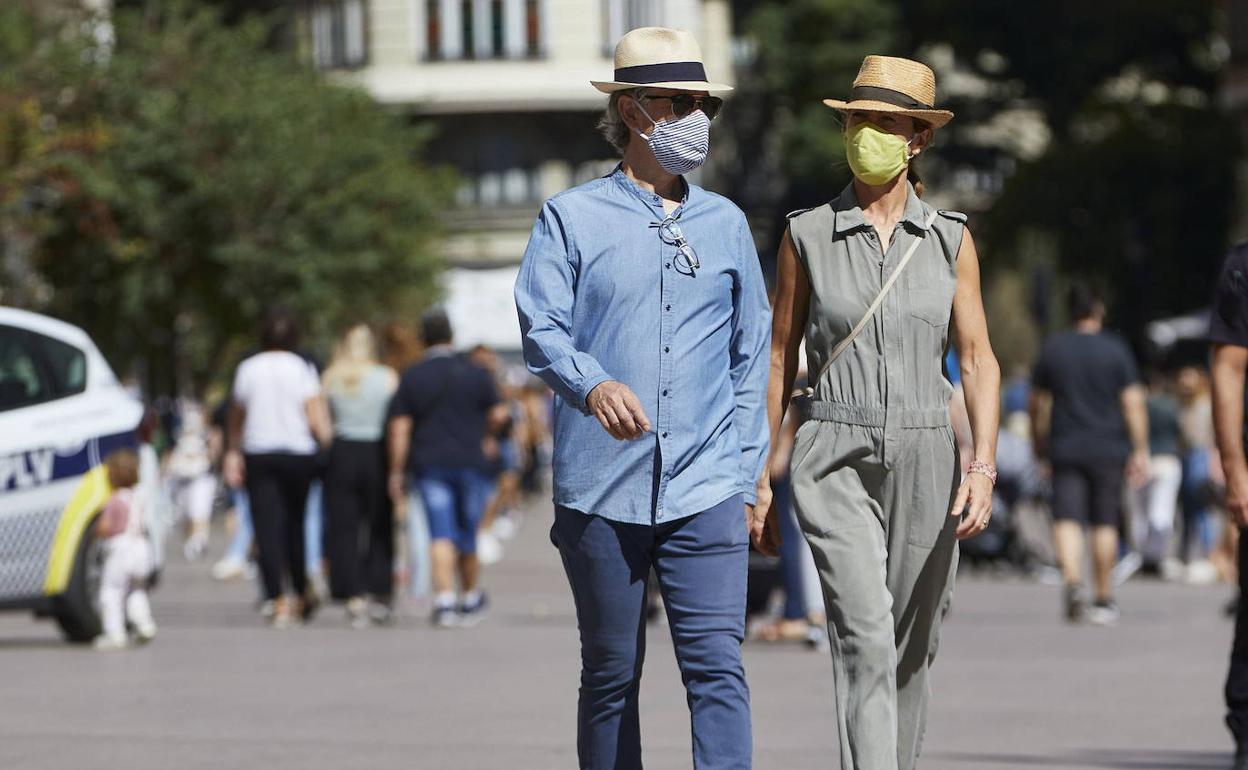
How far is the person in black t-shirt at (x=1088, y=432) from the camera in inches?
594

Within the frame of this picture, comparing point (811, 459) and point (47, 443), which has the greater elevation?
point (811, 459)

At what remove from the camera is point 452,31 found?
6156 cm

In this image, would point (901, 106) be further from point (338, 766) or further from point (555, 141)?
point (555, 141)

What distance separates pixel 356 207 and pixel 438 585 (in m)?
24.2

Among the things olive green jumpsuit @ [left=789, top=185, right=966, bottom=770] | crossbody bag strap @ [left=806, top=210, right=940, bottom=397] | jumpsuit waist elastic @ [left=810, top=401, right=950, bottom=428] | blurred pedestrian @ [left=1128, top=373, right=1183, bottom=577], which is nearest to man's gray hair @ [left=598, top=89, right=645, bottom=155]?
olive green jumpsuit @ [left=789, top=185, right=966, bottom=770]

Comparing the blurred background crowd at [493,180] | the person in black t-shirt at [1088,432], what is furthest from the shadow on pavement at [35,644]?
the person in black t-shirt at [1088,432]

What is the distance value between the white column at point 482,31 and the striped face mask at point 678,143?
181 ft

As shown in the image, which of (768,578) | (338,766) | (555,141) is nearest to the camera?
(338,766)

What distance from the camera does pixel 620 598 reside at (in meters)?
6.27

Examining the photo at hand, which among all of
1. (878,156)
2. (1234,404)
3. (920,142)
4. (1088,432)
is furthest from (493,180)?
(878,156)

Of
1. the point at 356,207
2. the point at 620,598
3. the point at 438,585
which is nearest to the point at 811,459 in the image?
the point at 620,598

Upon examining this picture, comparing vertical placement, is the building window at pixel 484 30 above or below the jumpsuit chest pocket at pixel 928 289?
below

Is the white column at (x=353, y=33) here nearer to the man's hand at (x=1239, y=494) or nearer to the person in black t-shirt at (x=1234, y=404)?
the person in black t-shirt at (x=1234, y=404)

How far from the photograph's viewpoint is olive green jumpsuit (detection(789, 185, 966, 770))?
6.47 metres
